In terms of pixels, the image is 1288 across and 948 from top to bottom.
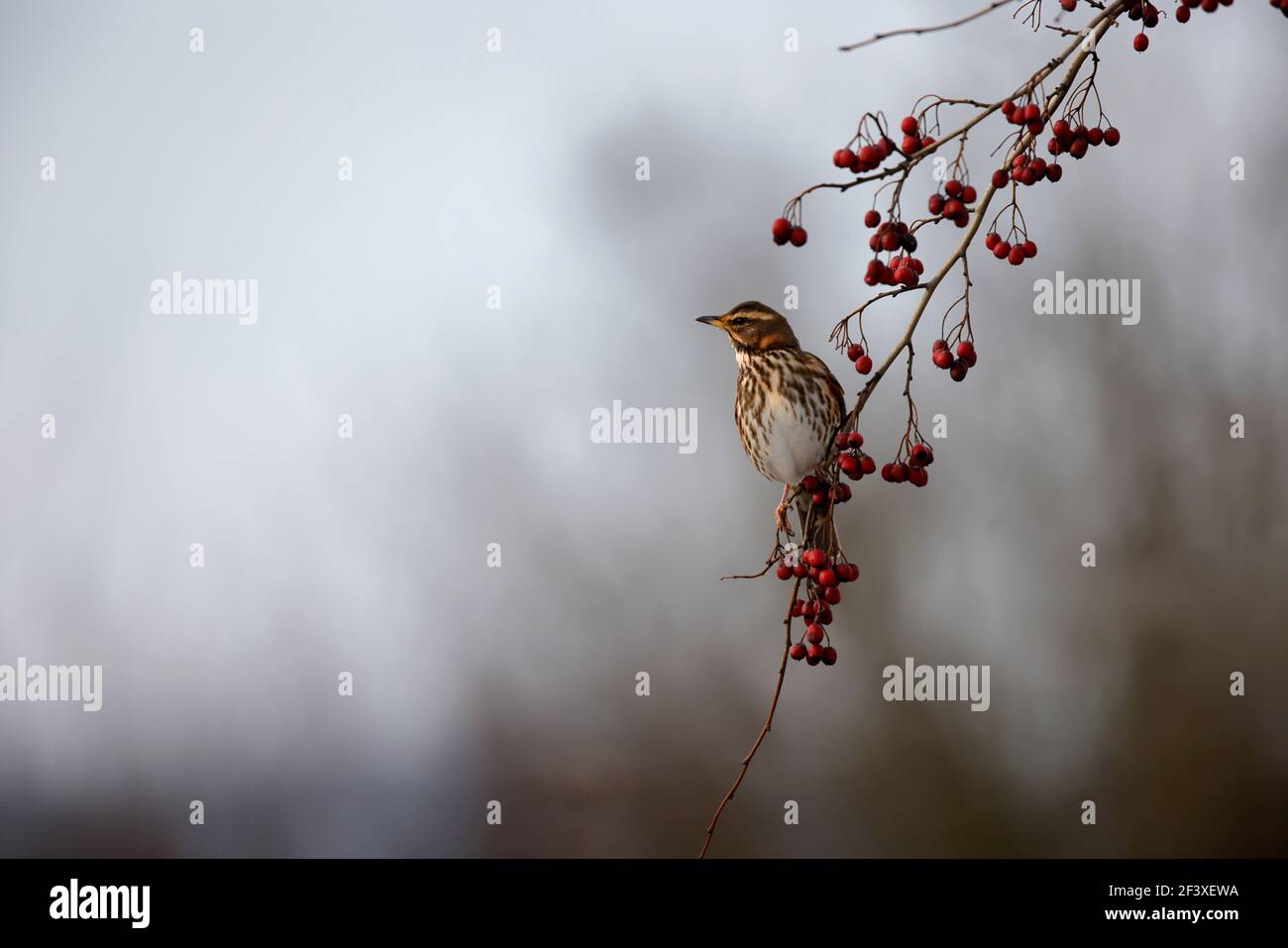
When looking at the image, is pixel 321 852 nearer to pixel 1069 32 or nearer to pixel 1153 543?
pixel 1153 543

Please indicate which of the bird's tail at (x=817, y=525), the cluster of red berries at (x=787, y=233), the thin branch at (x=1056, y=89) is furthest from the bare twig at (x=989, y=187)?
the bird's tail at (x=817, y=525)

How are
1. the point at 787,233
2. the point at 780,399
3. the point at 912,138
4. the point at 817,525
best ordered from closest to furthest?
the point at 912,138 < the point at 787,233 < the point at 817,525 < the point at 780,399

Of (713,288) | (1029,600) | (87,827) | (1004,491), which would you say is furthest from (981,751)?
(87,827)

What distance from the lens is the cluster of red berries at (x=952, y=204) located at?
2.03m

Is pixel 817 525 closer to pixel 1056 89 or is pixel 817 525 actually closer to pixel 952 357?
pixel 952 357

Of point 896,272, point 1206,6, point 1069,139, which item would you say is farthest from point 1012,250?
point 1206,6

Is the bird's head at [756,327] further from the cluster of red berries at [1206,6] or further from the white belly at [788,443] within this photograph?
the cluster of red berries at [1206,6]

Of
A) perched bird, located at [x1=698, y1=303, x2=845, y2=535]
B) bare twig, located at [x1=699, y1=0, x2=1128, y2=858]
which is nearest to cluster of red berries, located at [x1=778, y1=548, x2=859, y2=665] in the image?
bare twig, located at [x1=699, y1=0, x2=1128, y2=858]

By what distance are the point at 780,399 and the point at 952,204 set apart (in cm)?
140

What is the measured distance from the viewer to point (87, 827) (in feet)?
26.6

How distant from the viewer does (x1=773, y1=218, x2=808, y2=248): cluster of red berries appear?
2215 mm

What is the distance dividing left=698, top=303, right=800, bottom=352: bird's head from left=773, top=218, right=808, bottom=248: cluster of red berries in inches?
41.6

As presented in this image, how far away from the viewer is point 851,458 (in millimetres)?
2277

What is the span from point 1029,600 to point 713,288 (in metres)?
2.82
